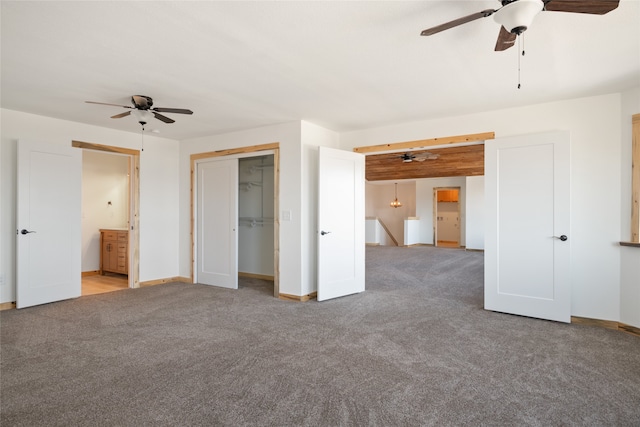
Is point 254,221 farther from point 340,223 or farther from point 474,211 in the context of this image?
point 474,211

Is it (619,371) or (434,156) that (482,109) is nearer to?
(619,371)

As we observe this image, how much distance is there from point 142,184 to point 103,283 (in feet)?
6.05

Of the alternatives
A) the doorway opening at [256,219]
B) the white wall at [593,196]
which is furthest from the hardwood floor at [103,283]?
the white wall at [593,196]

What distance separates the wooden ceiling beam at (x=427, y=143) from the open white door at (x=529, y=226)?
9.3 inches

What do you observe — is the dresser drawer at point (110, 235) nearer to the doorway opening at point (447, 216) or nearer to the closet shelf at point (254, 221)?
the closet shelf at point (254, 221)

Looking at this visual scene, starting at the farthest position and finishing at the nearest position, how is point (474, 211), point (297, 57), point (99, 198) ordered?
point (474, 211) < point (99, 198) < point (297, 57)

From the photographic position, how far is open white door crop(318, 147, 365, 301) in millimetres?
4773

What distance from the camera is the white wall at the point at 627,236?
357cm

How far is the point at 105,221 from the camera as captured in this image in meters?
6.92

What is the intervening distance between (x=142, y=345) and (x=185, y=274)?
3.15 m

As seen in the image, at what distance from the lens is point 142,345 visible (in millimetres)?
3143

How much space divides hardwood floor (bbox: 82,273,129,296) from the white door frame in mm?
1176

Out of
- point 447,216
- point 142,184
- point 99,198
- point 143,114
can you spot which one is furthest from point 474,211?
point 99,198

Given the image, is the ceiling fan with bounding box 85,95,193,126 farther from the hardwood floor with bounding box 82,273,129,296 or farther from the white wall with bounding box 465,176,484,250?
the white wall with bounding box 465,176,484,250
